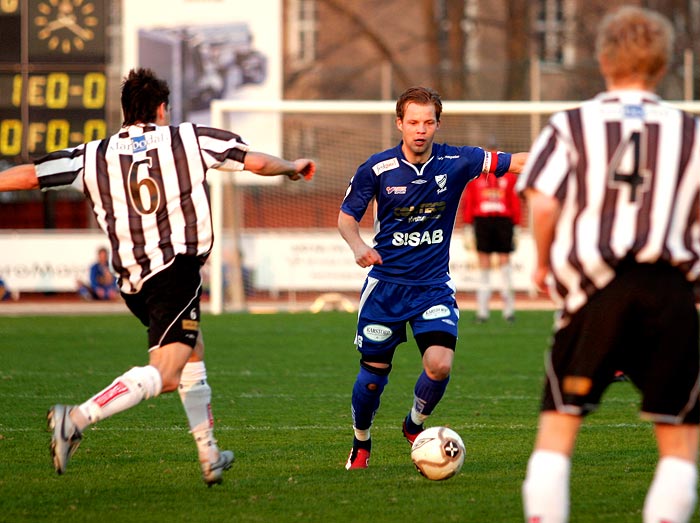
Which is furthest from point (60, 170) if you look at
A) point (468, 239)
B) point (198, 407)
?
point (468, 239)

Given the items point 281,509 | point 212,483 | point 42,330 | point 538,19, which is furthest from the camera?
point 538,19

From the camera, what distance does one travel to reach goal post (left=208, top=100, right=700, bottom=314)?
18109 mm

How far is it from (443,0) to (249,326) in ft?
65.9

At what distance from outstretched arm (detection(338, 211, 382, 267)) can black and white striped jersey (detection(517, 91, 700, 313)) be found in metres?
1.91

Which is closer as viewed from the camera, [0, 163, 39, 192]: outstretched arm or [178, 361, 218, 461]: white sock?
[0, 163, 39, 192]: outstretched arm

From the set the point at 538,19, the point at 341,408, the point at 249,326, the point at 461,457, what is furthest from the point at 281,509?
the point at 538,19

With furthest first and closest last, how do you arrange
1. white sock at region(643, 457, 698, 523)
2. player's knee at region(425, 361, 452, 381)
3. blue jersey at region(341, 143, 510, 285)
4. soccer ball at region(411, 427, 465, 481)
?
blue jersey at region(341, 143, 510, 285)
player's knee at region(425, 361, 452, 381)
soccer ball at region(411, 427, 465, 481)
white sock at region(643, 457, 698, 523)

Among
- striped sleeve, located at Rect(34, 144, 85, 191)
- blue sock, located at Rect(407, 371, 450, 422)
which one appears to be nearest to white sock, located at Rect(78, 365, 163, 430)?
striped sleeve, located at Rect(34, 144, 85, 191)

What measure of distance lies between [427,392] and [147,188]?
188cm

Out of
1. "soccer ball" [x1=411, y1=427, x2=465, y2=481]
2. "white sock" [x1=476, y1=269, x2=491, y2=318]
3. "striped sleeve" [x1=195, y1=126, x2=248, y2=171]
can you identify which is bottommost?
"white sock" [x1=476, y1=269, x2=491, y2=318]

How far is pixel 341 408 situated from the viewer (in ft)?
28.0

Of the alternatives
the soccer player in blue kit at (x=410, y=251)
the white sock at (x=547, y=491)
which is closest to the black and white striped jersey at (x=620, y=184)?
the white sock at (x=547, y=491)

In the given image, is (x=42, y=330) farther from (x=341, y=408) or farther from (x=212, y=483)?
(x=212, y=483)

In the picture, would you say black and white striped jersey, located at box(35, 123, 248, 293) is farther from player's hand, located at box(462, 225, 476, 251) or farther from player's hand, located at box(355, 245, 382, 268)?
player's hand, located at box(462, 225, 476, 251)
